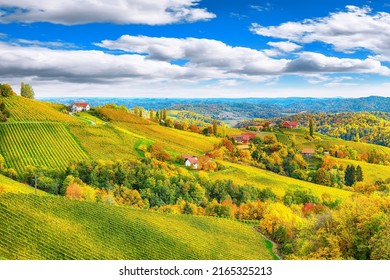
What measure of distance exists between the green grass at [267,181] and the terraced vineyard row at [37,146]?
18.5 meters

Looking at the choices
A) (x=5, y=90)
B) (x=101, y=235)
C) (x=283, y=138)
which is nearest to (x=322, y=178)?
(x=283, y=138)

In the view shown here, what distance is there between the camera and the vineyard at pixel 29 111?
58.4 m

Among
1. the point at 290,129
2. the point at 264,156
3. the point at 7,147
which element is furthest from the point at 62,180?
the point at 290,129

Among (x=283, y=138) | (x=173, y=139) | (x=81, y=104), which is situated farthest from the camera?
(x=283, y=138)

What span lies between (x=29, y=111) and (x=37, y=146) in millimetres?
14018

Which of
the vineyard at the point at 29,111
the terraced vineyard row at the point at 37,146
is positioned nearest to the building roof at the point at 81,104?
the vineyard at the point at 29,111

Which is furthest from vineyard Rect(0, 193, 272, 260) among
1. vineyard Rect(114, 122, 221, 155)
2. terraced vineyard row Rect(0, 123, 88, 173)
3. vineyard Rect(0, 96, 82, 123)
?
vineyard Rect(0, 96, 82, 123)

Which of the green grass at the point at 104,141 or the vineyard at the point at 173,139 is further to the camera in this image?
the vineyard at the point at 173,139

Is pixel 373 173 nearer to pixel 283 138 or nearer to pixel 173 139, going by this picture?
pixel 283 138

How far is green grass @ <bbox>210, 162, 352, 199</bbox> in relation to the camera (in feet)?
173

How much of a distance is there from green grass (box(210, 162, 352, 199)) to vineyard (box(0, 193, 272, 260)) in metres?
23.4

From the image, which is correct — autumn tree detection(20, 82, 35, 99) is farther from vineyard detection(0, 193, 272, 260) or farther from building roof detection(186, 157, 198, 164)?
vineyard detection(0, 193, 272, 260)

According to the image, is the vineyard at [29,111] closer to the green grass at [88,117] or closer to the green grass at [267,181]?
the green grass at [88,117]

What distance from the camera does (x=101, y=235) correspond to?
22453 millimetres
